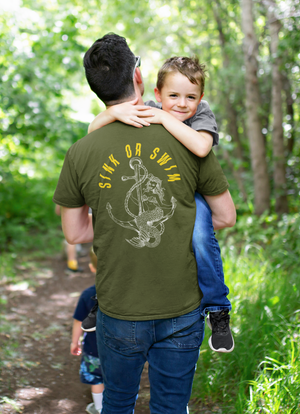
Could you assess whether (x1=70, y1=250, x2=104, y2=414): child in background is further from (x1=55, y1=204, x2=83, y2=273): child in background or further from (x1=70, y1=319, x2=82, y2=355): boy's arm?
(x1=55, y1=204, x2=83, y2=273): child in background

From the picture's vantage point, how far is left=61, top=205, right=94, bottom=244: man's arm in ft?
5.57

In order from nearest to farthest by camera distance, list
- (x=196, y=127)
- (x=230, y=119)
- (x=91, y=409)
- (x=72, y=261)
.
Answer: (x=196, y=127), (x=91, y=409), (x=72, y=261), (x=230, y=119)

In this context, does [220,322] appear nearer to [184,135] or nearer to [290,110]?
[184,135]

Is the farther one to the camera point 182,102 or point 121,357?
point 182,102

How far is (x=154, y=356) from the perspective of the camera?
5.23 feet

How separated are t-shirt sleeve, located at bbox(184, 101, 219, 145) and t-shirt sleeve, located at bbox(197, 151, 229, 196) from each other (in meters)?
0.16

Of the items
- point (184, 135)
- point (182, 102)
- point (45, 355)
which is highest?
point (182, 102)

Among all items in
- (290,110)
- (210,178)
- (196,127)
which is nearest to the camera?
(210,178)

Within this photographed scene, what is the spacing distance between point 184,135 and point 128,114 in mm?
245

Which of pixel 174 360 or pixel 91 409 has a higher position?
pixel 174 360

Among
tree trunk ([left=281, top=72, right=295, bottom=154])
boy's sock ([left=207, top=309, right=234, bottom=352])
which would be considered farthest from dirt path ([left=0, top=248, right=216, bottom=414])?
tree trunk ([left=281, top=72, right=295, bottom=154])

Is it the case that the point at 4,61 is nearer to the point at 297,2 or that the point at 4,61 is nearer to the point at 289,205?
the point at 297,2

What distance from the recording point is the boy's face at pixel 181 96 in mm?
1831

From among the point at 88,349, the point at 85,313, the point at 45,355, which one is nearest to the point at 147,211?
the point at 85,313
